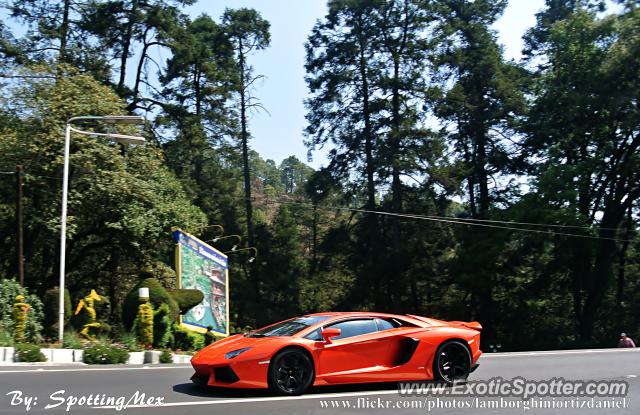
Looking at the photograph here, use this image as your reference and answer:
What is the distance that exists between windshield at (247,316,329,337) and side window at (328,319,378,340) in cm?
33

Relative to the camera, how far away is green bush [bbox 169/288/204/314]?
22.9m

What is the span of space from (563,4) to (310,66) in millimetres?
20357

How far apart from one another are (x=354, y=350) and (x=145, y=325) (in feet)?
34.8

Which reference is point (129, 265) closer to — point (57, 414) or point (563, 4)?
point (57, 414)

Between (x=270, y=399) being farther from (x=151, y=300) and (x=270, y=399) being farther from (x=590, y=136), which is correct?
(x=590, y=136)

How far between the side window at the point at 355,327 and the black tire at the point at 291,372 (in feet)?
2.40

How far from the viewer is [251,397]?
886cm

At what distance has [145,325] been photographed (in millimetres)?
18578

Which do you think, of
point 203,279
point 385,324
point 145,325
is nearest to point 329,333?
point 385,324

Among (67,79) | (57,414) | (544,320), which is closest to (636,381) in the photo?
(57,414)

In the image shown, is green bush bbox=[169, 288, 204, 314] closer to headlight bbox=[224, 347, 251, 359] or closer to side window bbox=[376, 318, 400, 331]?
side window bbox=[376, 318, 400, 331]

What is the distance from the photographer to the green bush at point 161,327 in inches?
762

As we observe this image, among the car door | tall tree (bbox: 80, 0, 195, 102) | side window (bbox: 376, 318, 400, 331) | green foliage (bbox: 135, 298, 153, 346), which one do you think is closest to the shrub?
green foliage (bbox: 135, 298, 153, 346)

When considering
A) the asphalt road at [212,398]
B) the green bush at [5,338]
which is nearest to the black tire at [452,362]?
the asphalt road at [212,398]
